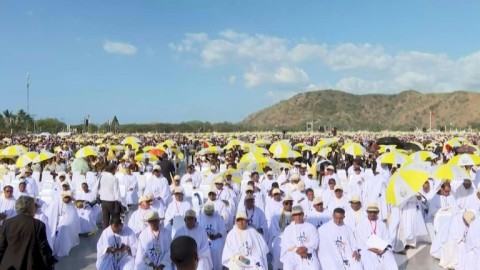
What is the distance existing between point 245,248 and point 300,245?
0.81m

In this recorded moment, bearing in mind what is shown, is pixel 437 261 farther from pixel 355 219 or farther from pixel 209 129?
pixel 209 129

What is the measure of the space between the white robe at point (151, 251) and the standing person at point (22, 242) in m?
1.74

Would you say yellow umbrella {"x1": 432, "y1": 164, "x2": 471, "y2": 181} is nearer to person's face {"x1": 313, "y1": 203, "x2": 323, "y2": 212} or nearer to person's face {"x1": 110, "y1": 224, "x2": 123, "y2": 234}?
person's face {"x1": 313, "y1": 203, "x2": 323, "y2": 212}

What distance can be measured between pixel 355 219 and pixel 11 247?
17.9ft

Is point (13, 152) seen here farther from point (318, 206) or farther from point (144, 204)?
point (318, 206)

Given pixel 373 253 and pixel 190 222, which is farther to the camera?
pixel 190 222

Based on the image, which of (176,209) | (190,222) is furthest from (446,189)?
(190,222)

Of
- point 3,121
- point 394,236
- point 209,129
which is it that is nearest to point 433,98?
point 209,129

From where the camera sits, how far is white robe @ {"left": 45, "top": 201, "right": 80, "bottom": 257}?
10602 millimetres

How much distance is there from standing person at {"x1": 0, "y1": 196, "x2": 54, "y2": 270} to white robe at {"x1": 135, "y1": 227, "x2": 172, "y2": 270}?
174 centimetres

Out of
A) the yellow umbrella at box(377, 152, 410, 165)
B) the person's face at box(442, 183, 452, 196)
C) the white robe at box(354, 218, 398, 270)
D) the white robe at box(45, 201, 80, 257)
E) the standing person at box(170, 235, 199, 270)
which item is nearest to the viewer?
the standing person at box(170, 235, 199, 270)

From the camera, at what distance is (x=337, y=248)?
Answer: 7746mm

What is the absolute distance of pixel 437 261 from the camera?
1005 cm

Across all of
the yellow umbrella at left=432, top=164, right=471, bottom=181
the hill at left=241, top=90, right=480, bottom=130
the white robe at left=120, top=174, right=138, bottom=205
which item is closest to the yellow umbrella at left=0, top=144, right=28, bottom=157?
the white robe at left=120, top=174, right=138, bottom=205
